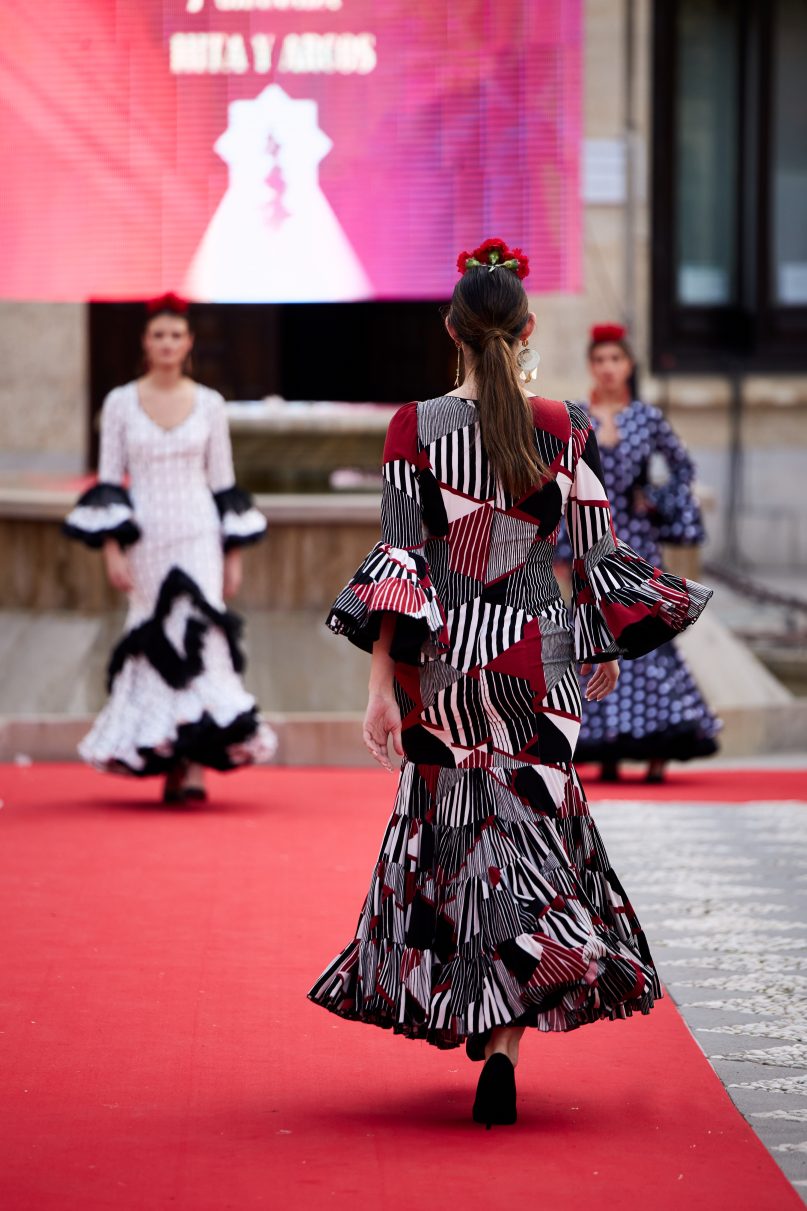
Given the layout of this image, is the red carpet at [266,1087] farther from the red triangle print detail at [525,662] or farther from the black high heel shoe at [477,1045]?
the red triangle print detail at [525,662]

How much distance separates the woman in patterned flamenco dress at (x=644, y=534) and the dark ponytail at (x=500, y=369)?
4.38 metres

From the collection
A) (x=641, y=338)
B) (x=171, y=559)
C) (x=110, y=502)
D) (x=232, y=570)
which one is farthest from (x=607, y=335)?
(x=641, y=338)

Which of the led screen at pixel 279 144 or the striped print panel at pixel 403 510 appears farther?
the led screen at pixel 279 144

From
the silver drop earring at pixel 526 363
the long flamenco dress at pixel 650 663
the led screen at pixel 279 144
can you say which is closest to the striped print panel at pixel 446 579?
the silver drop earring at pixel 526 363

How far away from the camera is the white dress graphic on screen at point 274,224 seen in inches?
472

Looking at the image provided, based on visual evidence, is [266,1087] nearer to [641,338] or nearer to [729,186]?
[641,338]

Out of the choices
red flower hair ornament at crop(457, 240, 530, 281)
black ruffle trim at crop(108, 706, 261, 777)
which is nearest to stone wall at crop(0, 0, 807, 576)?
black ruffle trim at crop(108, 706, 261, 777)

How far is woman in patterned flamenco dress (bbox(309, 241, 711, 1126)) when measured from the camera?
382cm

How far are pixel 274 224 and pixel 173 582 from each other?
184 inches

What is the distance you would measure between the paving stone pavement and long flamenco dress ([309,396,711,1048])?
1.47 feet

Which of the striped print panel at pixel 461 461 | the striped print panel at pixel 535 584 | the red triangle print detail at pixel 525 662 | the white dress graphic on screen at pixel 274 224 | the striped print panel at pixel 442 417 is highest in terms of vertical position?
the white dress graphic on screen at pixel 274 224

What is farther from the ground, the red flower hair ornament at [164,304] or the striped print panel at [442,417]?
the red flower hair ornament at [164,304]

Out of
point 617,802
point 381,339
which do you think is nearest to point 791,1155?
point 617,802

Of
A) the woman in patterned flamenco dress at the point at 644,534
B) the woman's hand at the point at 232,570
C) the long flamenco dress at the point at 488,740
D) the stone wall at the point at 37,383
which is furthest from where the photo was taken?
the stone wall at the point at 37,383
